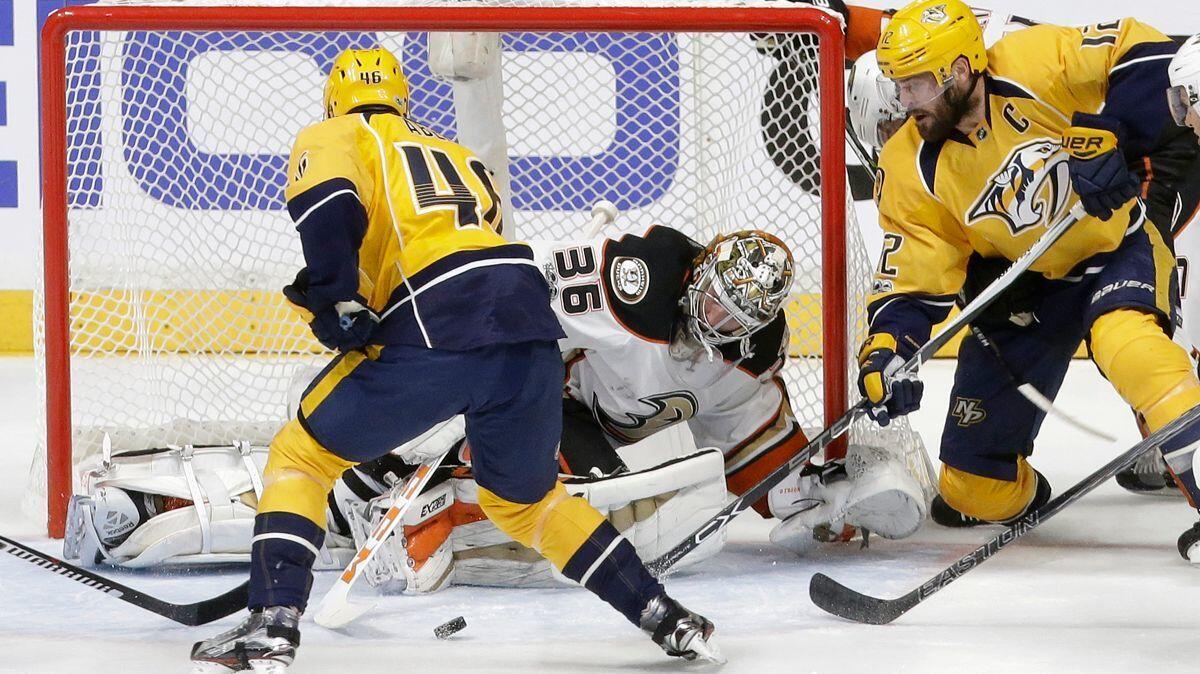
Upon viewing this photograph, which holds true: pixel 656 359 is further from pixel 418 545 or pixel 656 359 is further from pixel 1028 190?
pixel 1028 190

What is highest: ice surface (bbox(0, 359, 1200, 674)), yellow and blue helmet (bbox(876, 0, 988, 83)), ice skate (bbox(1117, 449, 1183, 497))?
yellow and blue helmet (bbox(876, 0, 988, 83))

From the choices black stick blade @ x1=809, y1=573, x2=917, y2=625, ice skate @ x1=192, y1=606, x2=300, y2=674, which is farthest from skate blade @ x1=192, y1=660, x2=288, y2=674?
black stick blade @ x1=809, y1=573, x2=917, y2=625

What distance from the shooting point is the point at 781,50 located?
11.6ft

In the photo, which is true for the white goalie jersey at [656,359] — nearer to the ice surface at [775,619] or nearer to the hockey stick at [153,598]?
the ice surface at [775,619]

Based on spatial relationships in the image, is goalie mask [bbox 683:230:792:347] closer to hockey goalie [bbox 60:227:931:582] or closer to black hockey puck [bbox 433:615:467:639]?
hockey goalie [bbox 60:227:931:582]

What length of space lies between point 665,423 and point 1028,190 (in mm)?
846

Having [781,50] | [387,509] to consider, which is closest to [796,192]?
[781,50]

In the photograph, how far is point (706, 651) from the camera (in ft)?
7.50

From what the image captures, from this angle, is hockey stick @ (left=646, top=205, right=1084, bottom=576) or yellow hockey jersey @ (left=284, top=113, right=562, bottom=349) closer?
yellow hockey jersey @ (left=284, top=113, right=562, bottom=349)

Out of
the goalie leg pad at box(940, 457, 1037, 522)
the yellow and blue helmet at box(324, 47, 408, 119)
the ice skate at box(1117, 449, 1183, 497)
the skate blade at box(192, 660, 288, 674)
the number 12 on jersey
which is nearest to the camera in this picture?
the skate blade at box(192, 660, 288, 674)

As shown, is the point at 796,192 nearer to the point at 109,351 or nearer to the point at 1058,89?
the point at 1058,89

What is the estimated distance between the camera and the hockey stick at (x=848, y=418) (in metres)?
2.69

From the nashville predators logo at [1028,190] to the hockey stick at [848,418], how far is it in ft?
0.15

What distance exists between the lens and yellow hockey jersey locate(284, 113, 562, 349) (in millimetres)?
2164
